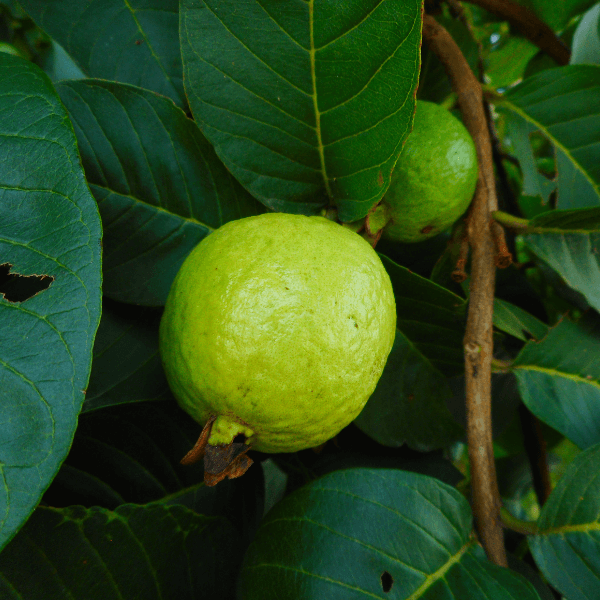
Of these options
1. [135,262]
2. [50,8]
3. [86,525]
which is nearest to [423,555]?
[86,525]

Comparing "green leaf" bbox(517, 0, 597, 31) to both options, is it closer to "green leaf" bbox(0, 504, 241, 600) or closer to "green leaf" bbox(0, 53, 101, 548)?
"green leaf" bbox(0, 53, 101, 548)

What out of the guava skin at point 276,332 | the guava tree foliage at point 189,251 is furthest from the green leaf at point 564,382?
the guava skin at point 276,332

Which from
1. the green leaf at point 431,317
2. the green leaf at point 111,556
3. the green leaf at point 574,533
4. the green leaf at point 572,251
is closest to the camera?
the green leaf at point 111,556

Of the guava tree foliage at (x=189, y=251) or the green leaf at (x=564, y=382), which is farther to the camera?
the green leaf at (x=564, y=382)

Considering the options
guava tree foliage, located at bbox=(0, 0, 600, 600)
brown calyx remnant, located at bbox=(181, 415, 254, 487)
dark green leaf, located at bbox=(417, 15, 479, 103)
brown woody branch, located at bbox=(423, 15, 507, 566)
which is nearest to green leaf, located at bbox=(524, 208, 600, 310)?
guava tree foliage, located at bbox=(0, 0, 600, 600)

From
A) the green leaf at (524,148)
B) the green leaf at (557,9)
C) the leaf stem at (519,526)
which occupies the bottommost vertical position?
the leaf stem at (519,526)

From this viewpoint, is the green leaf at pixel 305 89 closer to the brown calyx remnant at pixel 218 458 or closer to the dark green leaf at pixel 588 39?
the brown calyx remnant at pixel 218 458

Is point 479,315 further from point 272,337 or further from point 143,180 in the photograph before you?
point 143,180
